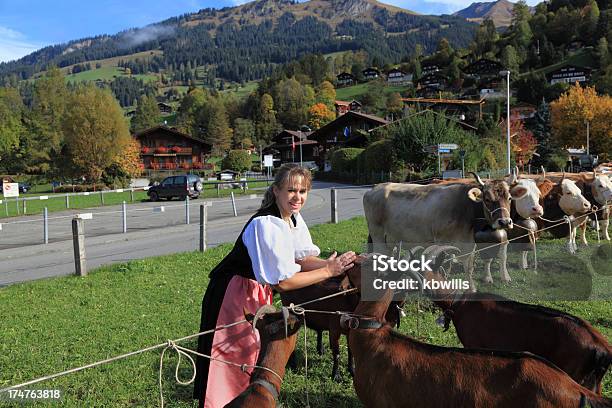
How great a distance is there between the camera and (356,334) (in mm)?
3293

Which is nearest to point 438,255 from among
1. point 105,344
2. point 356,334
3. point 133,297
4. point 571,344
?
point 571,344

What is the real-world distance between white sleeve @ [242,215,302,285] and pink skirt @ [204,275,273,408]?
1.18ft

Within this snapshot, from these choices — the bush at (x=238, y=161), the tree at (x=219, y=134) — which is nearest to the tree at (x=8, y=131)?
the bush at (x=238, y=161)

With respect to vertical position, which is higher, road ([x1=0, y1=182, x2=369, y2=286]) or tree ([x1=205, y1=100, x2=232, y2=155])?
tree ([x1=205, y1=100, x2=232, y2=155])

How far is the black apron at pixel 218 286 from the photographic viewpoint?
3152mm

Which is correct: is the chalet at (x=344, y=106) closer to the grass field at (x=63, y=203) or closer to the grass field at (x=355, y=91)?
the grass field at (x=355, y=91)

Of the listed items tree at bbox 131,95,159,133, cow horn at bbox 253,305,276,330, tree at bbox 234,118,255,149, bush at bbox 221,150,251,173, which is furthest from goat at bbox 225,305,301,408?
tree at bbox 131,95,159,133

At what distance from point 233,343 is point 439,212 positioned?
5.67 metres

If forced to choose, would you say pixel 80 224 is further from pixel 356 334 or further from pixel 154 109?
pixel 154 109

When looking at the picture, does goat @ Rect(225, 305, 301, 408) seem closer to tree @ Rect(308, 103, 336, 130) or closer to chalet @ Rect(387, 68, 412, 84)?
tree @ Rect(308, 103, 336, 130)

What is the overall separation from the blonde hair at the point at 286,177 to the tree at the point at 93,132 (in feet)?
170

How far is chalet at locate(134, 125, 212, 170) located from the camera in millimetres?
72375

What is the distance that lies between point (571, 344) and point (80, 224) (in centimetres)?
855

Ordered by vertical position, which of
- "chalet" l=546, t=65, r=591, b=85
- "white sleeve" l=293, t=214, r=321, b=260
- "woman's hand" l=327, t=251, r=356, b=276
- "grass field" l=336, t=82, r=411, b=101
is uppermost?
"grass field" l=336, t=82, r=411, b=101
